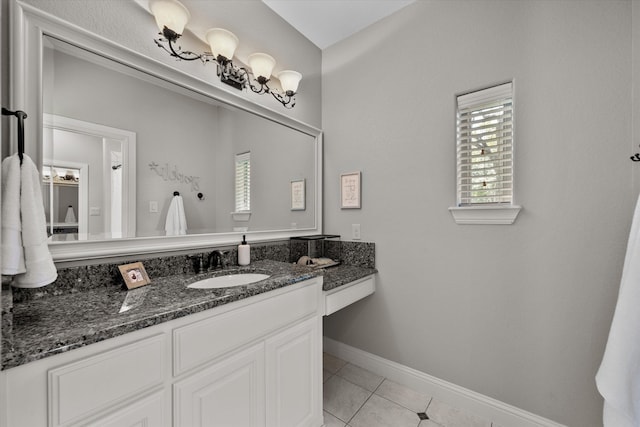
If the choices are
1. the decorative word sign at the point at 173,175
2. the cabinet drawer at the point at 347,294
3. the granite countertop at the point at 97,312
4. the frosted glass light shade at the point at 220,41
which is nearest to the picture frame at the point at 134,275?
the granite countertop at the point at 97,312

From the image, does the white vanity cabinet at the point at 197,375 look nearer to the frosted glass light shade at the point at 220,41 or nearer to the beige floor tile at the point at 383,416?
the beige floor tile at the point at 383,416

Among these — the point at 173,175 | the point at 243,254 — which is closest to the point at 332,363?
the point at 243,254

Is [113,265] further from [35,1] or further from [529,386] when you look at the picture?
[529,386]

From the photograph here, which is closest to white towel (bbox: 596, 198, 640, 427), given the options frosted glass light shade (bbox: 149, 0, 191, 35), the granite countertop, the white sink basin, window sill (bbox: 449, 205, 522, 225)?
window sill (bbox: 449, 205, 522, 225)

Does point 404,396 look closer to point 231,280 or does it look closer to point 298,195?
point 231,280

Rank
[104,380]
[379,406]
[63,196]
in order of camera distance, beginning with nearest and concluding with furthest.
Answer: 1. [104,380]
2. [63,196]
3. [379,406]

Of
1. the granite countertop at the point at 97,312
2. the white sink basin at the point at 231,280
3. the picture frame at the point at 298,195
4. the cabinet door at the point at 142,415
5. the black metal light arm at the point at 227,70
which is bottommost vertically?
the cabinet door at the point at 142,415

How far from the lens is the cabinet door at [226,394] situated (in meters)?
0.94

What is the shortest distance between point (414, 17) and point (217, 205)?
187 centimetres

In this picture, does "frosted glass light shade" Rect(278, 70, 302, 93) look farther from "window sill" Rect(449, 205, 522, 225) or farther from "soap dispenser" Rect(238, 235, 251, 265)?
"window sill" Rect(449, 205, 522, 225)

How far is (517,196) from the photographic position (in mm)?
1489

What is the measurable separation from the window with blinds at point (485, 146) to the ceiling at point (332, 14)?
0.90 meters

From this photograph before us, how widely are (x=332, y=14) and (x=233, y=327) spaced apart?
7.13 feet

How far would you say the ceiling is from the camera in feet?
6.09
